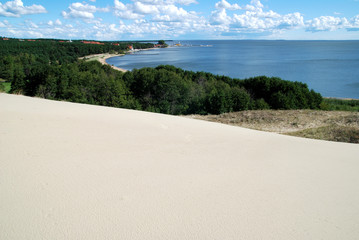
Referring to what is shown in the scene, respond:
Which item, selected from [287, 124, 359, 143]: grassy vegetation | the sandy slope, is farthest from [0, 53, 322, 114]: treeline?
the sandy slope

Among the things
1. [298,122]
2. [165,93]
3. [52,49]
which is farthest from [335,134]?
[52,49]

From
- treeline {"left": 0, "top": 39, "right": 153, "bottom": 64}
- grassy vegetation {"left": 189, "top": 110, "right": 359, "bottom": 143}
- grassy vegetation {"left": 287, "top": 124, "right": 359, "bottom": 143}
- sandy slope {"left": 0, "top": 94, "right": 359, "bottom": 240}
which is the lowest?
grassy vegetation {"left": 189, "top": 110, "right": 359, "bottom": 143}

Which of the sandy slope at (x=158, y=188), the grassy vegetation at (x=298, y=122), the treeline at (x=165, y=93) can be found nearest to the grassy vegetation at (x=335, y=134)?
the grassy vegetation at (x=298, y=122)

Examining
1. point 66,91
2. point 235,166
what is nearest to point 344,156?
point 235,166

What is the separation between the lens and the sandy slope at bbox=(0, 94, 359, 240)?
332cm

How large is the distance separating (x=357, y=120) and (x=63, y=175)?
2024 centimetres

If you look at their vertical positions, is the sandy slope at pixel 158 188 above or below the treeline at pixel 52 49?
below

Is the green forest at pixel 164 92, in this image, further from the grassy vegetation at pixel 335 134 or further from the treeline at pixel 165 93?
the grassy vegetation at pixel 335 134

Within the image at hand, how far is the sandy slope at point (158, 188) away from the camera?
3322 mm

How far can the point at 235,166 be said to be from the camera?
19.2 feet

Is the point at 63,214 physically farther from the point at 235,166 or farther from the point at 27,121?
the point at 27,121

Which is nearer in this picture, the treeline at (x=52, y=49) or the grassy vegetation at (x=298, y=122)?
the grassy vegetation at (x=298, y=122)

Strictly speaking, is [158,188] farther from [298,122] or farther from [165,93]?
[165,93]

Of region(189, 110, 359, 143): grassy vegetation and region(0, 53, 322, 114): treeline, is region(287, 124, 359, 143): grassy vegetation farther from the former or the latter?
region(0, 53, 322, 114): treeline
